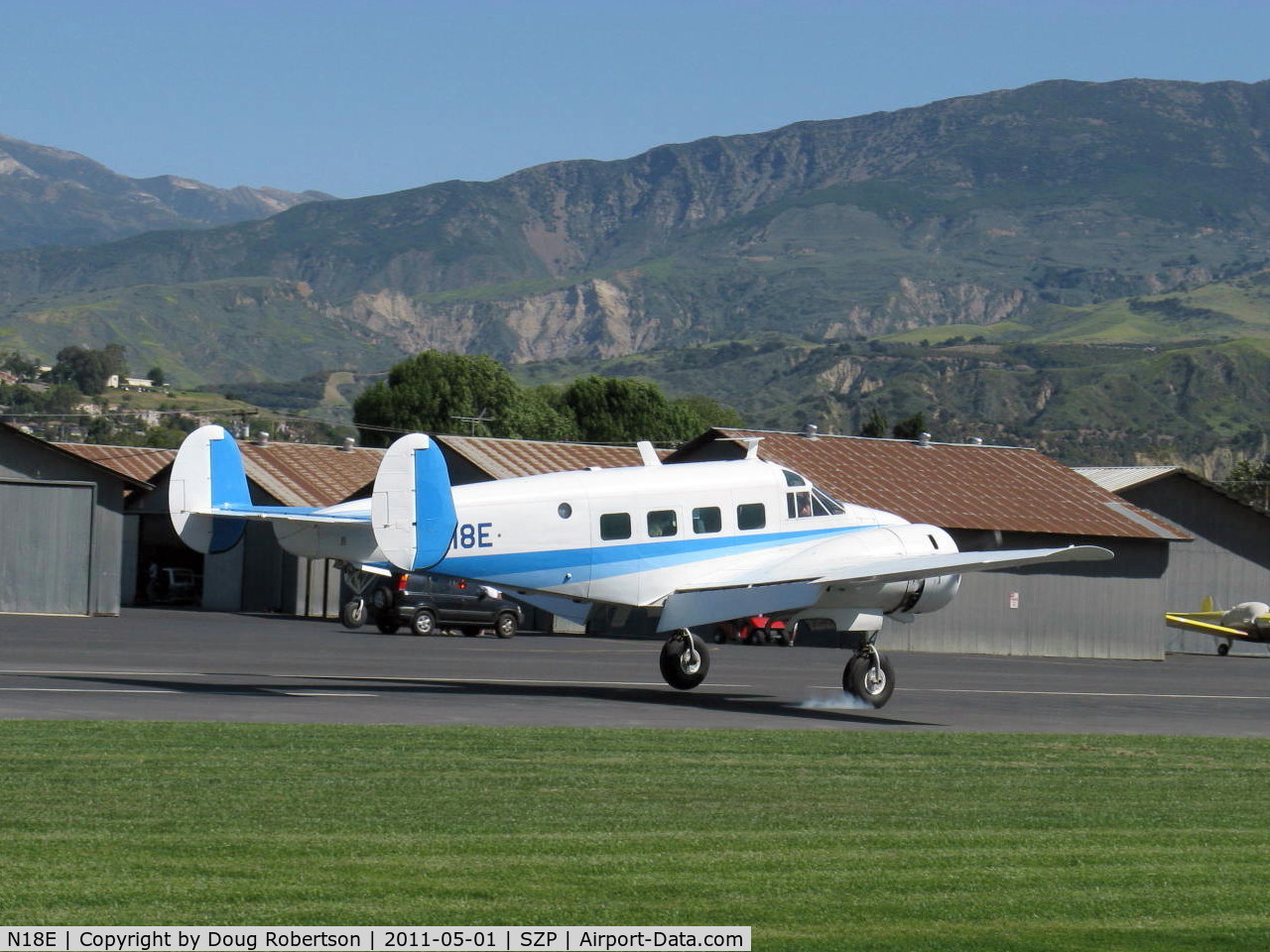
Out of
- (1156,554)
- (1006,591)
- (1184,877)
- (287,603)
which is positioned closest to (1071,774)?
(1184,877)

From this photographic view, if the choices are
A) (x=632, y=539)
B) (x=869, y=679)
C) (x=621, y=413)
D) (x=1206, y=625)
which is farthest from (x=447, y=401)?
(x=869, y=679)

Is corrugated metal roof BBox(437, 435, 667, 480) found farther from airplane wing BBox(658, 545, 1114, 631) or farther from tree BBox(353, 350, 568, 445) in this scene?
tree BBox(353, 350, 568, 445)

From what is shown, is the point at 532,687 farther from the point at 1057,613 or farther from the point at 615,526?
the point at 1057,613

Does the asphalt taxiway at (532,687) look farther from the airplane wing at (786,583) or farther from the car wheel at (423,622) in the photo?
the car wheel at (423,622)

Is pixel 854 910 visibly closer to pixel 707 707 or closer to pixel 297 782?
pixel 297 782

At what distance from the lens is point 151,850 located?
10.9m

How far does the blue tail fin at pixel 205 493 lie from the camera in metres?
23.7

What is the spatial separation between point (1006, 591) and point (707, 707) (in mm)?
31208

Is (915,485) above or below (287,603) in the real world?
above

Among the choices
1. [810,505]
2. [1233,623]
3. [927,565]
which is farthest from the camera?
[1233,623]

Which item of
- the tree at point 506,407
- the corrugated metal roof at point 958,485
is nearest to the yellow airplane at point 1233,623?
the corrugated metal roof at point 958,485

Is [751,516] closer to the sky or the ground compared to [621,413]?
closer to the ground
